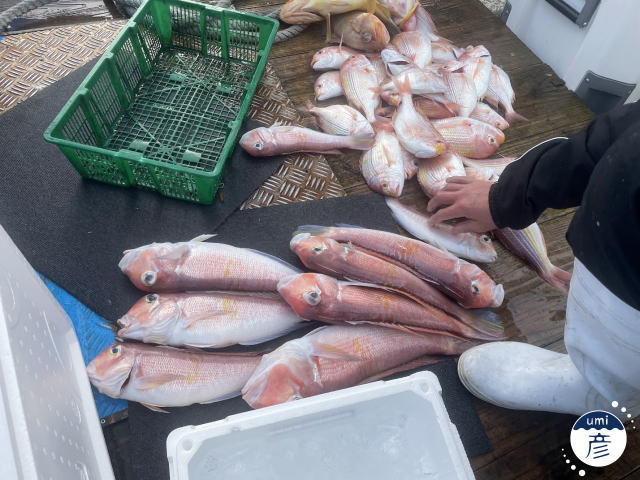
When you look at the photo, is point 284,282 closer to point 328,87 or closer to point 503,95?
point 328,87

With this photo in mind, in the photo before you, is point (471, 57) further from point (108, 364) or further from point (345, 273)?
point (108, 364)

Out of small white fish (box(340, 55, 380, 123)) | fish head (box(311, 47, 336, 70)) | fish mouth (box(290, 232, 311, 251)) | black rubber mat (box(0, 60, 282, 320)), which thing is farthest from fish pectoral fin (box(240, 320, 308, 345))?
fish head (box(311, 47, 336, 70))

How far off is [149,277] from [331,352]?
2.78ft

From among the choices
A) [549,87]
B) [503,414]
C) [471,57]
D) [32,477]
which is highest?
[32,477]

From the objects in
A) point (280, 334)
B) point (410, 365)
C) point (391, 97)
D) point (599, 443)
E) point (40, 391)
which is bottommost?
point (599, 443)

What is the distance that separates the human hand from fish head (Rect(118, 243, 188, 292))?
1.25 meters

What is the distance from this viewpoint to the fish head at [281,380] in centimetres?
157

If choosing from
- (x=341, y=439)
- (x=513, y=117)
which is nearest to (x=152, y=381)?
(x=341, y=439)

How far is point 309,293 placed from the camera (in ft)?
5.74

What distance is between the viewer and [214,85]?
271cm

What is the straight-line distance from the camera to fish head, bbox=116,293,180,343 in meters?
1.70

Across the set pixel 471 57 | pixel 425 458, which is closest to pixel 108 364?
pixel 425 458

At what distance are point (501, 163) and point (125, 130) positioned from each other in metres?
2.21

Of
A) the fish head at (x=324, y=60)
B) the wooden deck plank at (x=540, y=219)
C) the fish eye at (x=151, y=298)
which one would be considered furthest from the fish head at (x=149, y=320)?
the fish head at (x=324, y=60)
